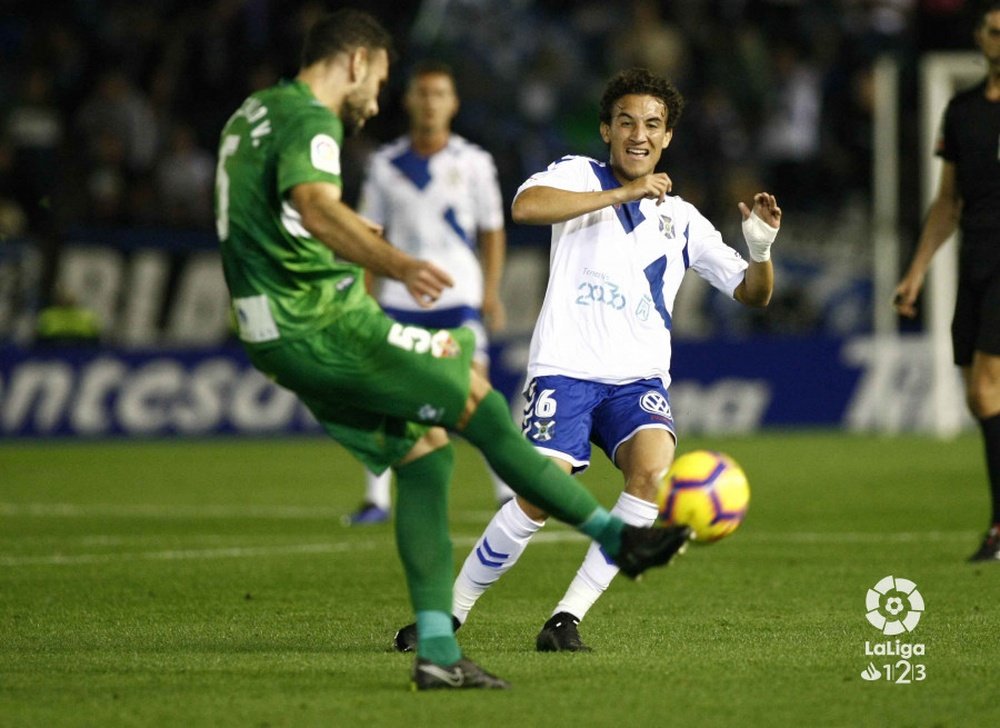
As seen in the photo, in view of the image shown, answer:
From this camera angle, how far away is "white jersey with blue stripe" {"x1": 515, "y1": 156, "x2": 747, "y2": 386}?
21.6 feet

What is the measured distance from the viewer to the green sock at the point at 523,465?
5.36 m

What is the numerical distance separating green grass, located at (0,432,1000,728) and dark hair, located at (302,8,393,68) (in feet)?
6.45

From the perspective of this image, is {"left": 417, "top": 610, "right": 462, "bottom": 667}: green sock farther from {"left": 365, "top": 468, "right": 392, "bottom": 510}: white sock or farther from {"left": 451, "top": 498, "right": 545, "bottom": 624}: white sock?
{"left": 365, "top": 468, "right": 392, "bottom": 510}: white sock

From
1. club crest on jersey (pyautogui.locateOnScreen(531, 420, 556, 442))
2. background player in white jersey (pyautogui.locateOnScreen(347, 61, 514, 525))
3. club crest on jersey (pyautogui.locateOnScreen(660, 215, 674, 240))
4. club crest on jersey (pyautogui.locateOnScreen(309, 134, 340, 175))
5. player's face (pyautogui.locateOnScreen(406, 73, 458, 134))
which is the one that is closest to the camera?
club crest on jersey (pyautogui.locateOnScreen(309, 134, 340, 175))

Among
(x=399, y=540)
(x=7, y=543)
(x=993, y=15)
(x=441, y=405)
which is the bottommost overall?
(x=7, y=543)

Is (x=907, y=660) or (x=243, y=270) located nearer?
(x=243, y=270)

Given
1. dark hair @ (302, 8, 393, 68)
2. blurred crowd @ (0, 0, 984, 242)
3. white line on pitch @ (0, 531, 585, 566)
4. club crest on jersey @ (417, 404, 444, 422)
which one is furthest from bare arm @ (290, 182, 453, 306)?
blurred crowd @ (0, 0, 984, 242)

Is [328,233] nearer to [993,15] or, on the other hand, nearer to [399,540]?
[399,540]

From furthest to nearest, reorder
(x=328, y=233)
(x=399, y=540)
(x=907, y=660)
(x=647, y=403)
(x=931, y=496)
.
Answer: (x=931, y=496), (x=647, y=403), (x=907, y=660), (x=399, y=540), (x=328, y=233)

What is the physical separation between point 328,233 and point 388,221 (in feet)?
21.5

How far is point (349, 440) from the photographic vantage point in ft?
18.1

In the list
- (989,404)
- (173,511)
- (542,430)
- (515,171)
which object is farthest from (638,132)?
(515,171)

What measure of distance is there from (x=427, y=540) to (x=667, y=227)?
1.93m

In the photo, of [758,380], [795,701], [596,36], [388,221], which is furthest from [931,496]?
[596,36]
